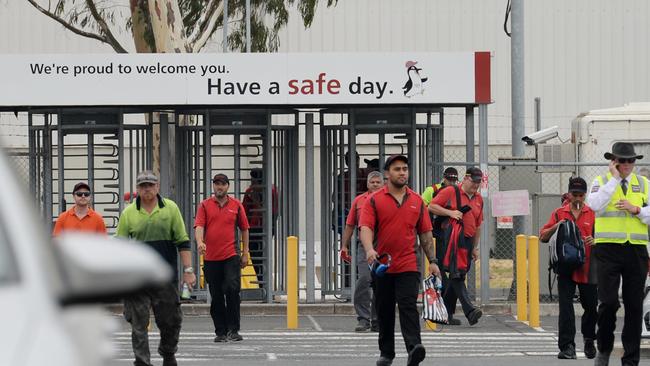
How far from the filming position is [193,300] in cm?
1944

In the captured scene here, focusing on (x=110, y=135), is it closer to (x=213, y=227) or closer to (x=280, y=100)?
(x=280, y=100)

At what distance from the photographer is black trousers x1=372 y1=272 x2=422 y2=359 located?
36.9 feet

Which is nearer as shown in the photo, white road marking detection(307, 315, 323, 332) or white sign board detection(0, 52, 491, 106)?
white road marking detection(307, 315, 323, 332)

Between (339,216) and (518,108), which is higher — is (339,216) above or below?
below

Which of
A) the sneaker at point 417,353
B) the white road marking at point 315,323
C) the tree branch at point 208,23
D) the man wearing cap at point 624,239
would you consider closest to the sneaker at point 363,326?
the white road marking at point 315,323

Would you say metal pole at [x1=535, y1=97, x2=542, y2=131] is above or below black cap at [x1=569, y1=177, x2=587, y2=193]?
above

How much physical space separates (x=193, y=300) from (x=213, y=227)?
462cm

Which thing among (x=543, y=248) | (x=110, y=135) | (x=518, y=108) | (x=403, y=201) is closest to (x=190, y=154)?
(x=110, y=135)

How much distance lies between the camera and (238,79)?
61.0 feet

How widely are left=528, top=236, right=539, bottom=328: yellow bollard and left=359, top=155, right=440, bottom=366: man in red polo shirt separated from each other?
5.57m

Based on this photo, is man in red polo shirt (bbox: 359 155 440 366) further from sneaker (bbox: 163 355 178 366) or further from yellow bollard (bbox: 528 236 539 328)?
yellow bollard (bbox: 528 236 539 328)

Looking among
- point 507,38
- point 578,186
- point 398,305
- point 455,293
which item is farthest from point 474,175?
point 507,38

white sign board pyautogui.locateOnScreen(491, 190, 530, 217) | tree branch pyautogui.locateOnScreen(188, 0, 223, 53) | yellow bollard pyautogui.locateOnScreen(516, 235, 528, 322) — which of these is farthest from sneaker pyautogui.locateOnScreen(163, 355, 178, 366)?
tree branch pyautogui.locateOnScreen(188, 0, 223, 53)

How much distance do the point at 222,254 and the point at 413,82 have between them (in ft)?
14.9
